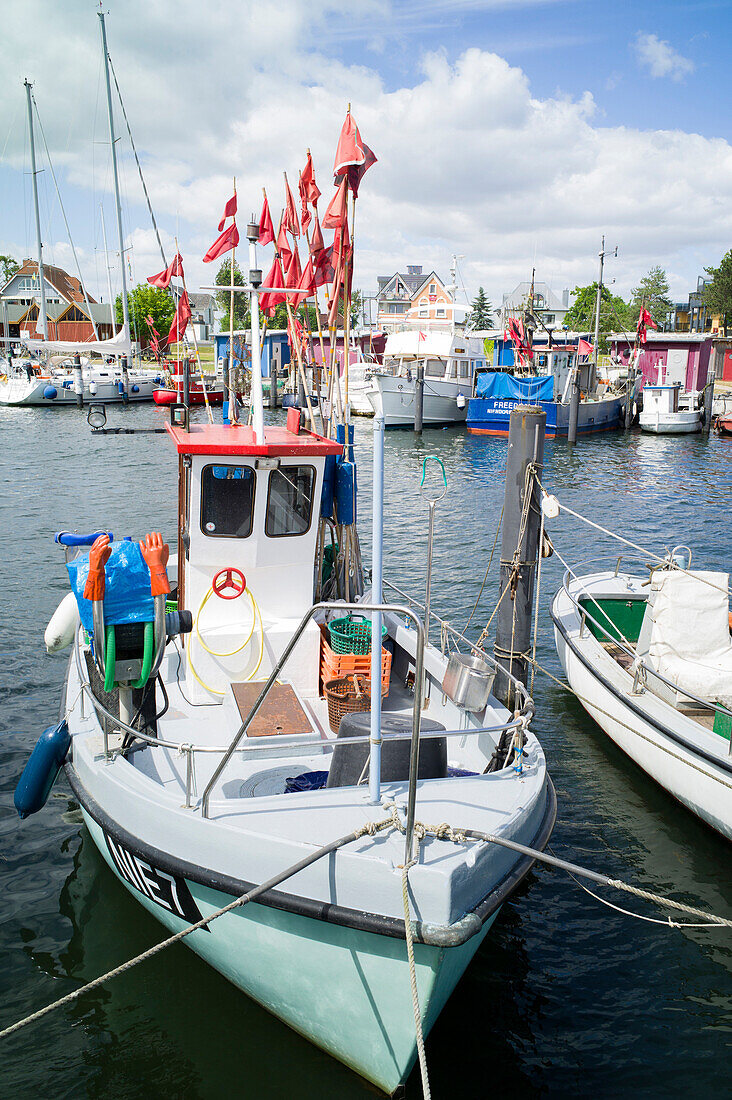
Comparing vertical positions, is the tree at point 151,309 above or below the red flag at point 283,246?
above

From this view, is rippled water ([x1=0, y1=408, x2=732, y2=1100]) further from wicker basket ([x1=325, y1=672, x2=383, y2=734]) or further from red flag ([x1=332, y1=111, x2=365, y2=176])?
red flag ([x1=332, y1=111, x2=365, y2=176])

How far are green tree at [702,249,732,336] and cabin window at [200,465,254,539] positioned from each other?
206 ft

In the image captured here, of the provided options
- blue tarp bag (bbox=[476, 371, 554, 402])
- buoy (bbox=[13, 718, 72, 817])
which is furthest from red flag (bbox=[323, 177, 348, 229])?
blue tarp bag (bbox=[476, 371, 554, 402])

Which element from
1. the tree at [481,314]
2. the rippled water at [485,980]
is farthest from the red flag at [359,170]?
the tree at [481,314]

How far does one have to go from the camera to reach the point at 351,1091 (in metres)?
4.43

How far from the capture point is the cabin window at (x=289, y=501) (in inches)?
269

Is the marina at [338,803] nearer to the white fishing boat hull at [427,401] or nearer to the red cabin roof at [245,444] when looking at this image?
the red cabin roof at [245,444]

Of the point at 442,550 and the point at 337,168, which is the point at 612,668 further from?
the point at 442,550

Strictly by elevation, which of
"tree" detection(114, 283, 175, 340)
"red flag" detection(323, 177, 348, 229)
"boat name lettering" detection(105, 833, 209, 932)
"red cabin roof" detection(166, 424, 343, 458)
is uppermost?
"tree" detection(114, 283, 175, 340)

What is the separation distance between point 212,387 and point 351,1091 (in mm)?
45675

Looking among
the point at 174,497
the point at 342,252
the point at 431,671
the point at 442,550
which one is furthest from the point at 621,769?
the point at 174,497

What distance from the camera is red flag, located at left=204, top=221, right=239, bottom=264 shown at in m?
9.36

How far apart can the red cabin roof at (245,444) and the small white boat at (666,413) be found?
3416 centimetres

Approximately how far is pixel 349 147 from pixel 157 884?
6.16 metres
